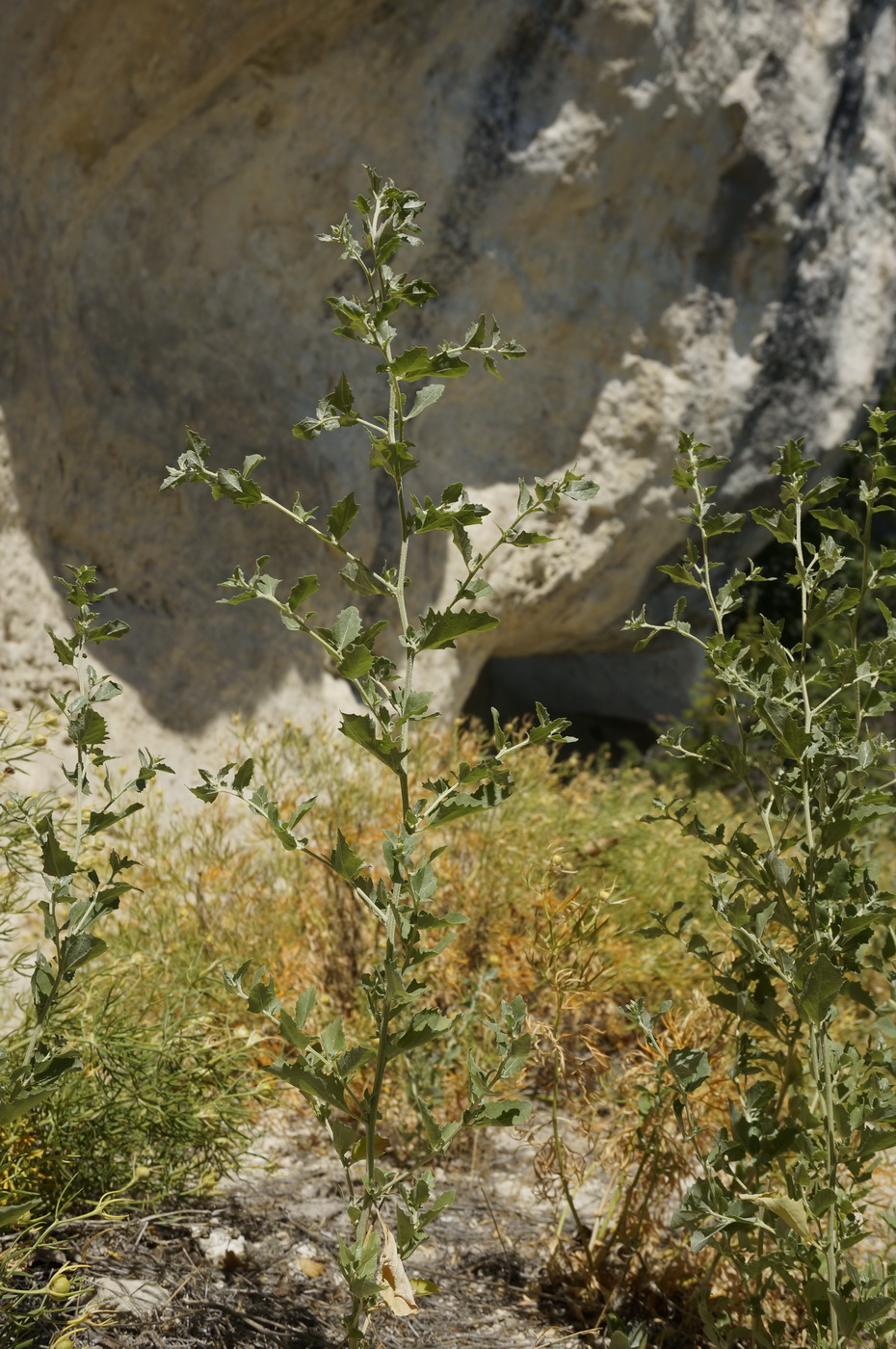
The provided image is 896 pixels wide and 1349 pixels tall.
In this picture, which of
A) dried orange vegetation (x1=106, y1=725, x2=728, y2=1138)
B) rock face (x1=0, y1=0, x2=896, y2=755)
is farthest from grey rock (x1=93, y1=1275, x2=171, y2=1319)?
rock face (x1=0, y1=0, x2=896, y2=755)

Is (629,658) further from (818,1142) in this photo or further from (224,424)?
(818,1142)

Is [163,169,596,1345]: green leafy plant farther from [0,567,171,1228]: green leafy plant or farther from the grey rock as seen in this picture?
the grey rock

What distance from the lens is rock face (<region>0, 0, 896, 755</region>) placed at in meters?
3.81

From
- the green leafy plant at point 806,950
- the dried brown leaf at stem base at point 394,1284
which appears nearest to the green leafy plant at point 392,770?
the dried brown leaf at stem base at point 394,1284

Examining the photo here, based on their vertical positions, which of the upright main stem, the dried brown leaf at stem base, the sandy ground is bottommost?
the sandy ground

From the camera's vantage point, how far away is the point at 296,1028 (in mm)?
1219

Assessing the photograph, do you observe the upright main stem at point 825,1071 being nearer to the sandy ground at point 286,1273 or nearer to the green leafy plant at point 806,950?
the green leafy plant at point 806,950

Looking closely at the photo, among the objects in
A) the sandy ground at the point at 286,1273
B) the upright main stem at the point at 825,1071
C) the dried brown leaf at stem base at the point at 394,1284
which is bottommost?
the sandy ground at the point at 286,1273

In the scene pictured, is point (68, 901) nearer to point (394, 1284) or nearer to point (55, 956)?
point (55, 956)

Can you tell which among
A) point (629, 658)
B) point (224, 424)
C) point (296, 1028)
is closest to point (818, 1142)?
point (296, 1028)

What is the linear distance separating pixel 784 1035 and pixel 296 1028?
25.8 inches

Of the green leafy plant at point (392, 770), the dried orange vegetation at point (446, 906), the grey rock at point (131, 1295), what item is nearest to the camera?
the green leafy plant at point (392, 770)

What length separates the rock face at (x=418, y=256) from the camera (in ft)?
12.5

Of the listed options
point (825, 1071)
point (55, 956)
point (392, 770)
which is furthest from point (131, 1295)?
point (825, 1071)
